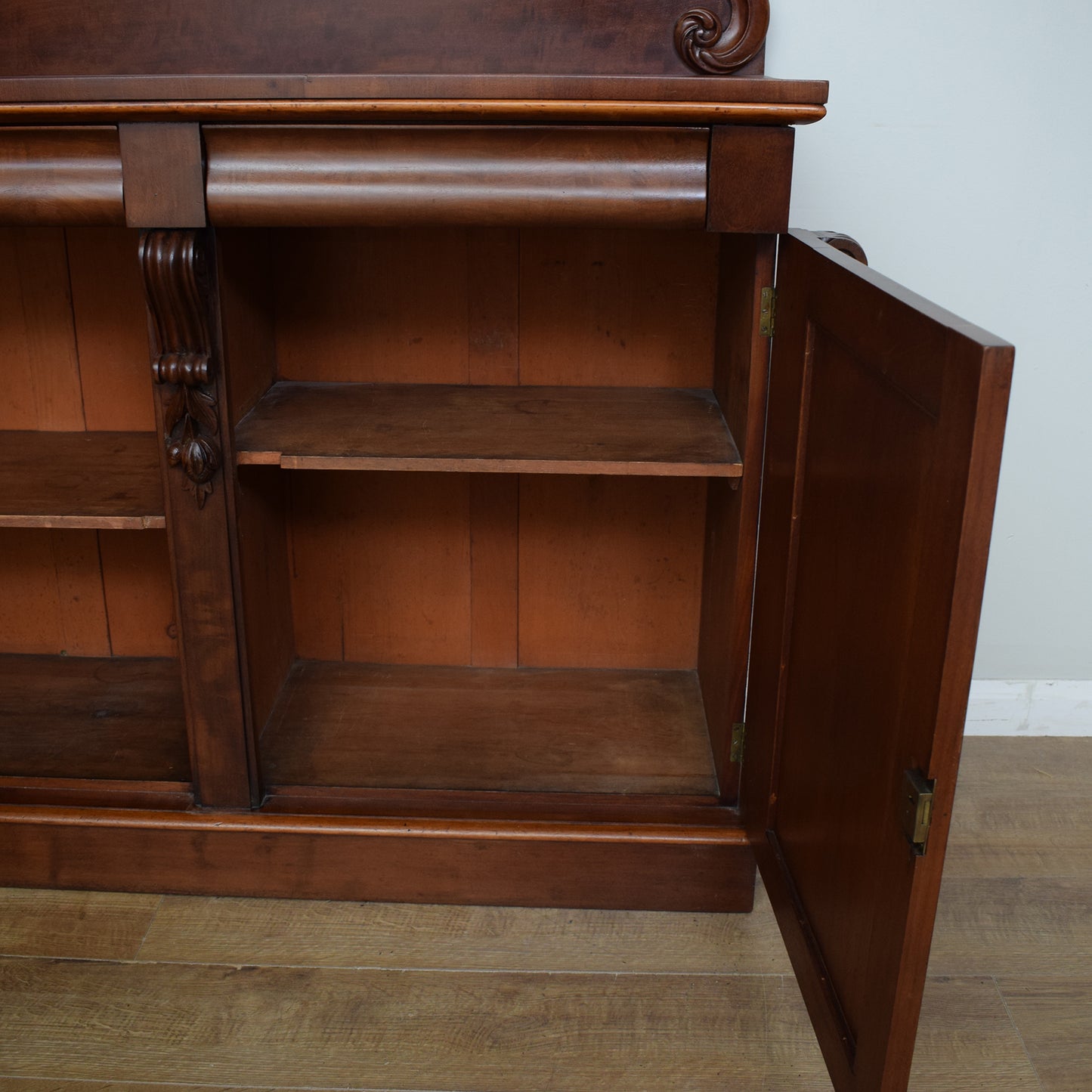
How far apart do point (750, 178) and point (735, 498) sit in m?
0.47

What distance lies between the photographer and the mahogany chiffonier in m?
1.18

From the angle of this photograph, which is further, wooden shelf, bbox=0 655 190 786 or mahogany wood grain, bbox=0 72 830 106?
wooden shelf, bbox=0 655 190 786

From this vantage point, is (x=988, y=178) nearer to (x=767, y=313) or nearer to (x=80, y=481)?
(x=767, y=313)

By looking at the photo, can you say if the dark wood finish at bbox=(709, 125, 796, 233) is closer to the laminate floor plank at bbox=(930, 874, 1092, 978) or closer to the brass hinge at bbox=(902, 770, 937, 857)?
the brass hinge at bbox=(902, 770, 937, 857)

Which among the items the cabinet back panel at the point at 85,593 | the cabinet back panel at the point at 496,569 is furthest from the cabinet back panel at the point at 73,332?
the cabinet back panel at the point at 496,569

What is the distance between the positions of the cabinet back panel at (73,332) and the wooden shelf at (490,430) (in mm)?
306

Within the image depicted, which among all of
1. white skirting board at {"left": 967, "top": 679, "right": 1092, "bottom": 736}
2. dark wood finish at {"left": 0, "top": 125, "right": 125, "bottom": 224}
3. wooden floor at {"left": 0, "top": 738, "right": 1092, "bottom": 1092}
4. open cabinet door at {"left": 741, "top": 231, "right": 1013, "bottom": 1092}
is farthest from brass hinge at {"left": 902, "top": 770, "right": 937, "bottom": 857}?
white skirting board at {"left": 967, "top": 679, "right": 1092, "bottom": 736}

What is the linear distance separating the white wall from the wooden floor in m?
0.79

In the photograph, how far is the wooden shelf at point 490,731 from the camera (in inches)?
74.8

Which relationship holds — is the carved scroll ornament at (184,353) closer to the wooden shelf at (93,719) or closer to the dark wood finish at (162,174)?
the dark wood finish at (162,174)

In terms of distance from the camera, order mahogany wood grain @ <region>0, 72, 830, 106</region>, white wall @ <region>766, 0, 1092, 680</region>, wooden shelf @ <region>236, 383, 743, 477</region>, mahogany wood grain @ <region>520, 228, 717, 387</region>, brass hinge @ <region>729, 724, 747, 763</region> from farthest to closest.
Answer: mahogany wood grain @ <region>520, 228, 717, 387</region> < white wall @ <region>766, 0, 1092, 680</region> < brass hinge @ <region>729, 724, 747, 763</region> < wooden shelf @ <region>236, 383, 743, 477</region> < mahogany wood grain @ <region>0, 72, 830, 106</region>

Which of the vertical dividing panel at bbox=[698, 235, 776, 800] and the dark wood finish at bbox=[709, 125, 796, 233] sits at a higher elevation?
the dark wood finish at bbox=[709, 125, 796, 233]

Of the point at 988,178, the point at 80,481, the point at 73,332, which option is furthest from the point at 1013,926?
the point at 73,332

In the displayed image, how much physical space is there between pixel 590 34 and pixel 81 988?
5.14 feet
